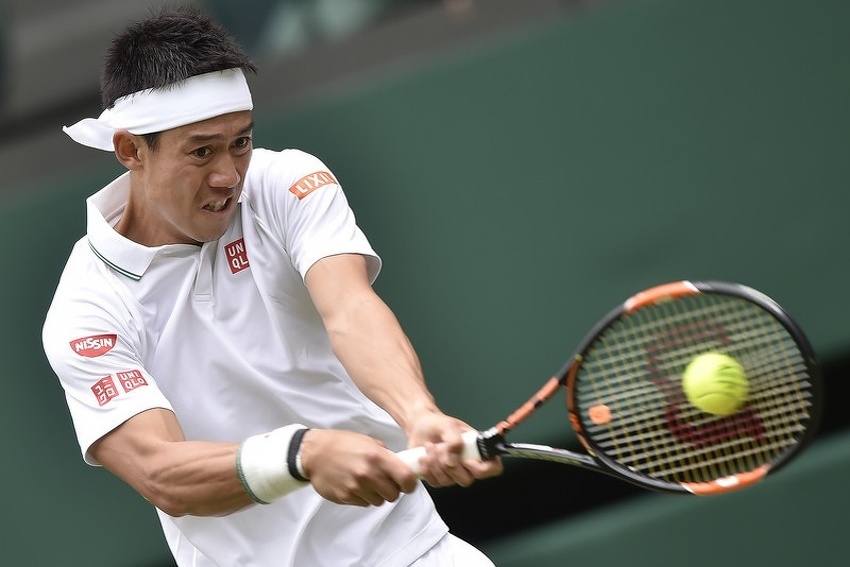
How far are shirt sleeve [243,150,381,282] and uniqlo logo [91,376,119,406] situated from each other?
0.41 metres

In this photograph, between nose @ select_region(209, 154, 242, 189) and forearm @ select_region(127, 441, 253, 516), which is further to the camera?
nose @ select_region(209, 154, 242, 189)

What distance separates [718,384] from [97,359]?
45.2 inches

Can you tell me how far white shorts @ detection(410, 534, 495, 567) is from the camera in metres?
2.59

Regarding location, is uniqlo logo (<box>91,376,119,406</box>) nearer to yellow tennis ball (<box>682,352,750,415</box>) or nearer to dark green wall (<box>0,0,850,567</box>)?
yellow tennis ball (<box>682,352,750,415</box>)

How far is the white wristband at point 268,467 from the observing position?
2.24 meters

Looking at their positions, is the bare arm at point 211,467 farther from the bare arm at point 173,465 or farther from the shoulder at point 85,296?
the shoulder at point 85,296

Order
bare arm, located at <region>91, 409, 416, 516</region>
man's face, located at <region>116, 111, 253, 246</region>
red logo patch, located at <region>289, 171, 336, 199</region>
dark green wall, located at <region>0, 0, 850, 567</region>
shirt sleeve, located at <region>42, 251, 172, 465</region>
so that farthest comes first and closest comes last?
dark green wall, located at <region>0, 0, 850, 567</region>
red logo patch, located at <region>289, 171, 336, 199</region>
man's face, located at <region>116, 111, 253, 246</region>
shirt sleeve, located at <region>42, 251, 172, 465</region>
bare arm, located at <region>91, 409, 416, 516</region>

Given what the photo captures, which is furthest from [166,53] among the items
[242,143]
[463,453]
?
[463,453]

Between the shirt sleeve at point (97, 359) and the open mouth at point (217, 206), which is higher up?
the open mouth at point (217, 206)

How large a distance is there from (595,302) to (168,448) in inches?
70.2

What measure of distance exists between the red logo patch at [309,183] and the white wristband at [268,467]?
1.82 ft

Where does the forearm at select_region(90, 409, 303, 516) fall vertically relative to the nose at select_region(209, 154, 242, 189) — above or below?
below

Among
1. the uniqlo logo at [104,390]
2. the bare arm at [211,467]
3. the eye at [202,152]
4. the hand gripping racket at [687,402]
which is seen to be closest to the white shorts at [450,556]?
the hand gripping racket at [687,402]

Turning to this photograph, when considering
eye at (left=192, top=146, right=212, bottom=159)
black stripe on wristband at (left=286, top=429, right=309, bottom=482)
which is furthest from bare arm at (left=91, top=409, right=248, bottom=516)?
eye at (left=192, top=146, right=212, bottom=159)
